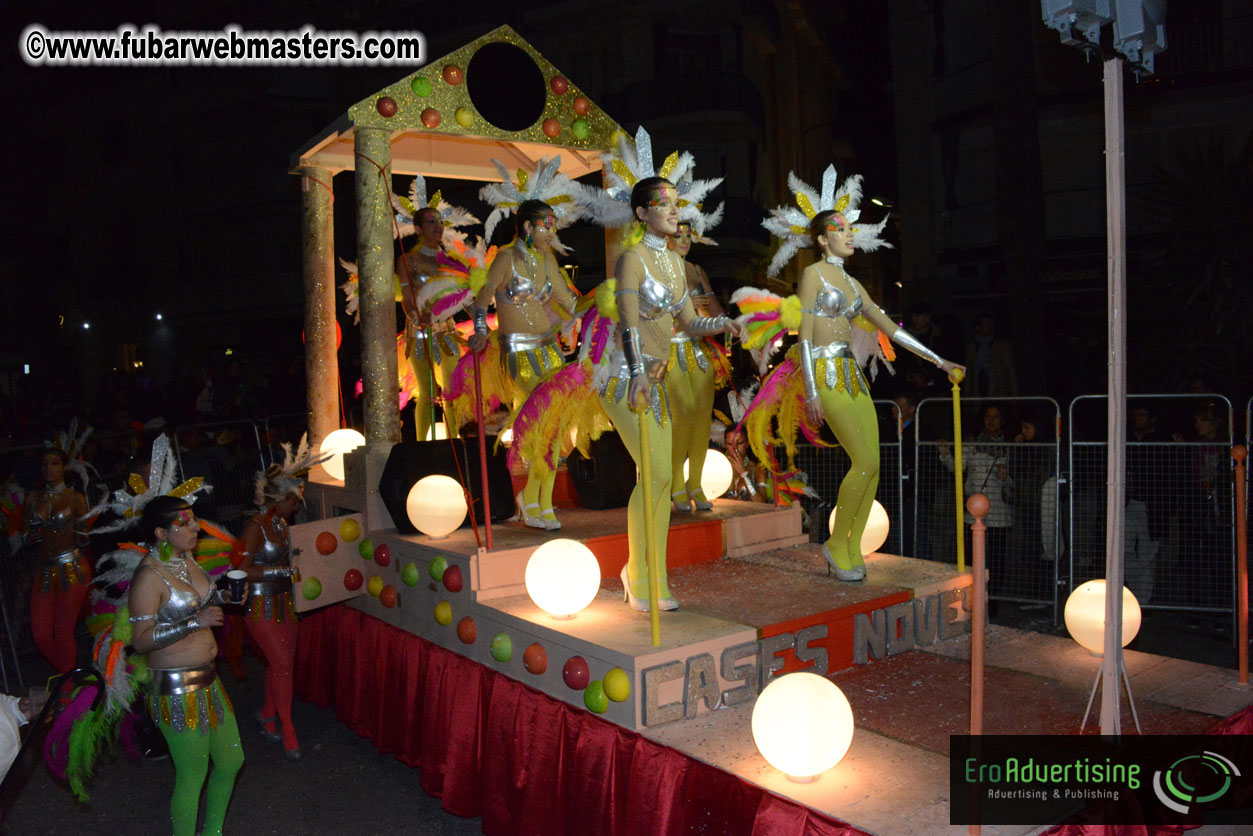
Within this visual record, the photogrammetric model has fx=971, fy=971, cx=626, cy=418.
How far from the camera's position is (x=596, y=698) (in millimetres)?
3770

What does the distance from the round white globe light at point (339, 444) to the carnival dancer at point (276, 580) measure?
104cm

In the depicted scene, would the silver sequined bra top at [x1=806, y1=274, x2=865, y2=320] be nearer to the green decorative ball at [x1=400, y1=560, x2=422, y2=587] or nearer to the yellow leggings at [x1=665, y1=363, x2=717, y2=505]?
the yellow leggings at [x1=665, y1=363, x2=717, y2=505]

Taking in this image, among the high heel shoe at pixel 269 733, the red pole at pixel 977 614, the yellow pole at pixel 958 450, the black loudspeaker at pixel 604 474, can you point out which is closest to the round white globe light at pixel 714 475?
the black loudspeaker at pixel 604 474

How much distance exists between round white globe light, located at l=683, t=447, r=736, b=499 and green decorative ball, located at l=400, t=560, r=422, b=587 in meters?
1.71

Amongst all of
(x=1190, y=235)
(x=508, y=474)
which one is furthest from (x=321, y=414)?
(x=1190, y=235)

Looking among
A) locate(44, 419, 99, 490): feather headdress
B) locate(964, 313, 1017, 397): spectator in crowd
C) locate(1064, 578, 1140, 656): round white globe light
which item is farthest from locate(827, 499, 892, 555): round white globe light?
locate(964, 313, 1017, 397): spectator in crowd

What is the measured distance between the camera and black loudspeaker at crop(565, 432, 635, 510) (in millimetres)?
6168

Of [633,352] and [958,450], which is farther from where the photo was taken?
[958,450]

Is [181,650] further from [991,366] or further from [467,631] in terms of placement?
[991,366]

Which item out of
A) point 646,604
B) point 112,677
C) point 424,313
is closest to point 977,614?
point 646,604

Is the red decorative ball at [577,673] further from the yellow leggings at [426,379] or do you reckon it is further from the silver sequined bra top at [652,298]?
the yellow leggings at [426,379]

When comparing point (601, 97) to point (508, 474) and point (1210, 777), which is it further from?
point (1210, 777)

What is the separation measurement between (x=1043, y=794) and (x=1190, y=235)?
291 inches

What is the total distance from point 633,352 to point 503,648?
146cm
